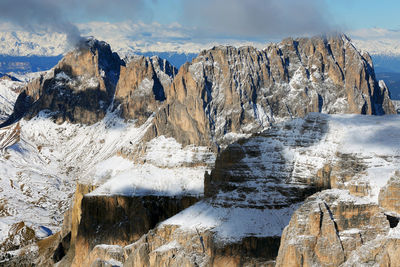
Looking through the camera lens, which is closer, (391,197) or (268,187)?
(391,197)

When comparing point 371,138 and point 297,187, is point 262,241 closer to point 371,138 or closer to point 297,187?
point 297,187

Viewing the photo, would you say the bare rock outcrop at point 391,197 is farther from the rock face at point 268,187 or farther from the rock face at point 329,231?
the rock face at point 329,231

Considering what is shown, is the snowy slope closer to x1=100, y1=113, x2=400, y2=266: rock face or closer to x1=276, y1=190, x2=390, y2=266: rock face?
x1=100, y1=113, x2=400, y2=266: rock face

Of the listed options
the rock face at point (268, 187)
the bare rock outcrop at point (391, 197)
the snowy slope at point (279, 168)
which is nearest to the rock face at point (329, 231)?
the rock face at point (268, 187)

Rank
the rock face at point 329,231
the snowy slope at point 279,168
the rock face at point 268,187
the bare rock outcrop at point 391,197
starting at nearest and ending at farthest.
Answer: the rock face at point 329,231, the bare rock outcrop at point 391,197, the rock face at point 268,187, the snowy slope at point 279,168

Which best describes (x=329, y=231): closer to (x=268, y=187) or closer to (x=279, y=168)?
(x=268, y=187)

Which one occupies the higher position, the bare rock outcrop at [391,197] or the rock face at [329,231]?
the bare rock outcrop at [391,197]

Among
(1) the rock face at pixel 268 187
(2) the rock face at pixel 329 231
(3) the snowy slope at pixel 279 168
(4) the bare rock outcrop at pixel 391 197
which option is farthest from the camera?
(3) the snowy slope at pixel 279 168

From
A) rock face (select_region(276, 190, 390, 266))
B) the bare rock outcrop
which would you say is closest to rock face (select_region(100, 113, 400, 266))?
the bare rock outcrop

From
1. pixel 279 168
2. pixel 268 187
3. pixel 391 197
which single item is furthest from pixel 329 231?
pixel 279 168

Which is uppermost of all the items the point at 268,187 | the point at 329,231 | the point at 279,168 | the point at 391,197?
the point at 279,168

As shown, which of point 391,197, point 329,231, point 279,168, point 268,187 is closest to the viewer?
point 329,231

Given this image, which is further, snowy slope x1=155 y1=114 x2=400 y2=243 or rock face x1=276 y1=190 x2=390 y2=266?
snowy slope x1=155 y1=114 x2=400 y2=243
